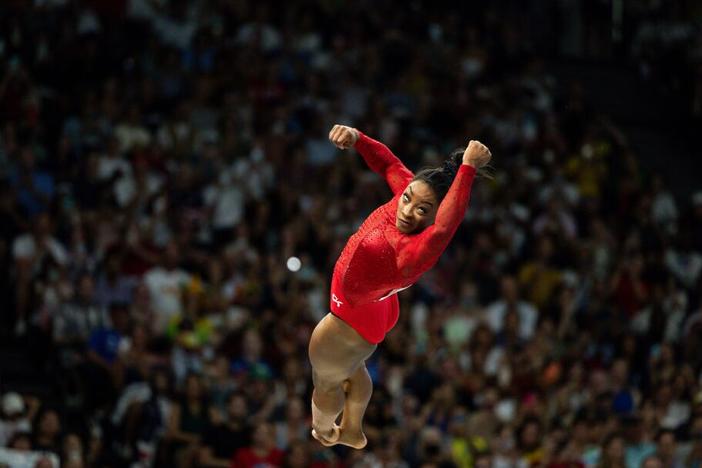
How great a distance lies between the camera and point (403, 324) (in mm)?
12688

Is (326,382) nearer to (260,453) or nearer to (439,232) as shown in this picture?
(439,232)

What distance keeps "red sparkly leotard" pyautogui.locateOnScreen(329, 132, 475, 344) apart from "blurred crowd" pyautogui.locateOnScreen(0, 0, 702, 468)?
3.96 m

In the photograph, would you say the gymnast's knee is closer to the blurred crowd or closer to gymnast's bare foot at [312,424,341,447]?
gymnast's bare foot at [312,424,341,447]

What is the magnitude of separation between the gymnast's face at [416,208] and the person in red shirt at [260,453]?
4718 mm

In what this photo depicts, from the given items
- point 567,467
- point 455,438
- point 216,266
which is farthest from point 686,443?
point 216,266

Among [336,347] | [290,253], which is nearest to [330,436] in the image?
[336,347]

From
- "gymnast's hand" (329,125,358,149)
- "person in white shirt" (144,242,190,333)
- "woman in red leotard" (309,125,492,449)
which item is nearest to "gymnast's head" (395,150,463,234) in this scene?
"woman in red leotard" (309,125,492,449)

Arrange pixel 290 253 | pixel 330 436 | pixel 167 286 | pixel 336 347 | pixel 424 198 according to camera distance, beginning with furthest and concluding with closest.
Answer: pixel 290 253 → pixel 167 286 → pixel 330 436 → pixel 336 347 → pixel 424 198

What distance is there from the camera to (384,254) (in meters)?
6.53

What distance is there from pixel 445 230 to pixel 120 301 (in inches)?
247

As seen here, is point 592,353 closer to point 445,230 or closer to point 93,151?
point 93,151

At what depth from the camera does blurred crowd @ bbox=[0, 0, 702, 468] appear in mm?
11281

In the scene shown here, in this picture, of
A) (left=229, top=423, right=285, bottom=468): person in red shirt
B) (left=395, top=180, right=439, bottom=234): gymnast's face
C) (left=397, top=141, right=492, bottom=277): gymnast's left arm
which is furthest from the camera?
(left=229, top=423, right=285, bottom=468): person in red shirt

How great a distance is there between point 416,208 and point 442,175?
209 millimetres
